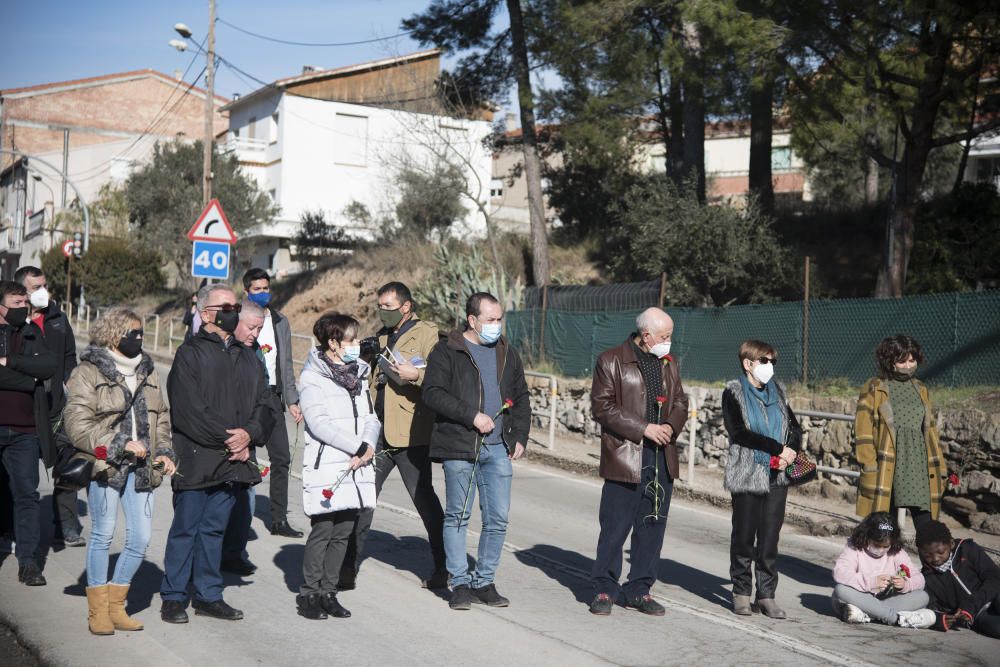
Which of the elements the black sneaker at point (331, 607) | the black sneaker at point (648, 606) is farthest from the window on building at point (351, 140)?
the black sneaker at point (331, 607)

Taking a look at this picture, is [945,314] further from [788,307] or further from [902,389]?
[902,389]

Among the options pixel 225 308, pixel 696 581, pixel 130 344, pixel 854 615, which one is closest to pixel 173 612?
pixel 130 344

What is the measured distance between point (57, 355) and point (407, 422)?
8.61 feet

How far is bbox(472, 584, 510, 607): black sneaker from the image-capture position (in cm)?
691

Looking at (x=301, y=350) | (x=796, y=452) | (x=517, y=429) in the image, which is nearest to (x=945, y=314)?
(x=796, y=452)

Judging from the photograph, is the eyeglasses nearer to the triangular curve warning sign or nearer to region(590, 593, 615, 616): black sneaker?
region(590, 593, 615, 616): black sneaker

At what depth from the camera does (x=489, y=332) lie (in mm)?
6855

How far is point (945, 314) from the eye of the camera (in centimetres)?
1270

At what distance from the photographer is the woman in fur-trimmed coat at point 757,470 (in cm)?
701

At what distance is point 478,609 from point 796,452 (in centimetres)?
237

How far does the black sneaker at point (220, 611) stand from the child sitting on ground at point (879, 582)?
3990 millimetres

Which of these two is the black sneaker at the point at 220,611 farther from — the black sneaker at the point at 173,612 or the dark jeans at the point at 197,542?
the black sneaker at the point at 173,612

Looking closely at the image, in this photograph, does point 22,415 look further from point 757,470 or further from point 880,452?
point 880,452

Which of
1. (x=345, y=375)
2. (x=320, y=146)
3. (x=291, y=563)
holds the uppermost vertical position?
(x=320, y=146)
